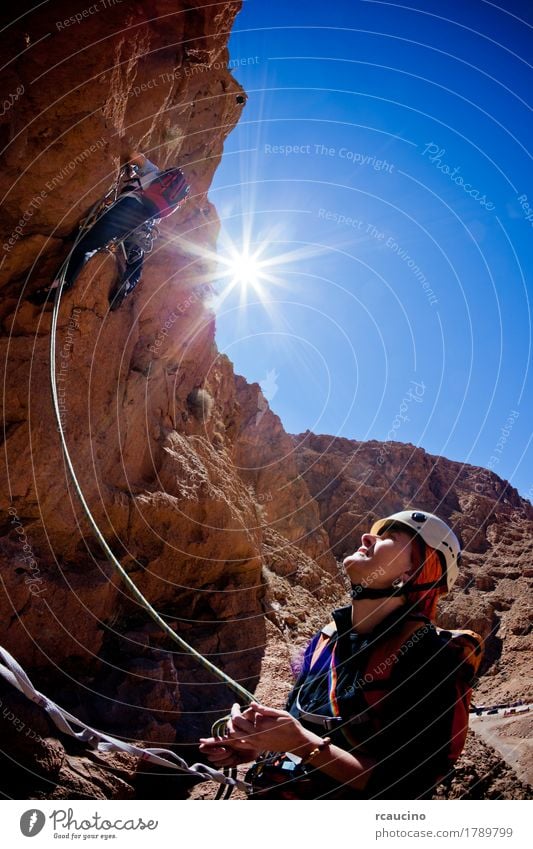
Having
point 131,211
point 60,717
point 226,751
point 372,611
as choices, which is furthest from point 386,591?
point 131,211

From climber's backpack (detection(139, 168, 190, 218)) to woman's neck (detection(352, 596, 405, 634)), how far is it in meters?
6.52

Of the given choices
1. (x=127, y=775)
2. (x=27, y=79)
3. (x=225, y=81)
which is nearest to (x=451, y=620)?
(x=127, y=775)

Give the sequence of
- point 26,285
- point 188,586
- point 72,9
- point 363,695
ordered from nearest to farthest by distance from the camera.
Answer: point 363,695 < point 72,9 < point 26,285 < point 188,586

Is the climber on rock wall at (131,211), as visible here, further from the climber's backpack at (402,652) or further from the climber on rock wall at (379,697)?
the climber's backpack at (402,652)

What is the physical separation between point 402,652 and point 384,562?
57 centimetres

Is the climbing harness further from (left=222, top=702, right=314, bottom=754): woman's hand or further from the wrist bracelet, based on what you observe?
the wrist bracelet

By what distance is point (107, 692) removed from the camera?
22.1 ft

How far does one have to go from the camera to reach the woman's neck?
290 cm

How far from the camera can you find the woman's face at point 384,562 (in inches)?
116

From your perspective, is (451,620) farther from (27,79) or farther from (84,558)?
(27,79)

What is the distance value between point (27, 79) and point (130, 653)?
7444 mm

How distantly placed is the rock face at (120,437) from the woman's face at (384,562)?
2.92 metres

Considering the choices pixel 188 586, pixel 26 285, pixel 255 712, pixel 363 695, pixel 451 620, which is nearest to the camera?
pixel 255 712

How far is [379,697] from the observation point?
8.07ft
